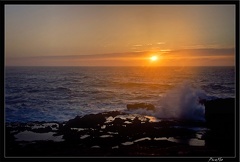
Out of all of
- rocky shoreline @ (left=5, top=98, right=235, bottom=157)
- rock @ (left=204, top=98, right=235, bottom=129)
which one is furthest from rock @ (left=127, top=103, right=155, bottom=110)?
rock @ (left=204, top=98, right=235, bottom=129)

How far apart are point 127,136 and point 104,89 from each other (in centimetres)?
57

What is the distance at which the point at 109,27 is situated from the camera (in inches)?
131

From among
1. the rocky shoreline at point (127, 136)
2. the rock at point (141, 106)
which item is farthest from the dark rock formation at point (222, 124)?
the rock at point (141, 106)

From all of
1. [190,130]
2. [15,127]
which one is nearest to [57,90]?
[15,127]

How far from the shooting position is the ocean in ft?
10.8

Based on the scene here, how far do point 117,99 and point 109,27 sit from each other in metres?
0.79

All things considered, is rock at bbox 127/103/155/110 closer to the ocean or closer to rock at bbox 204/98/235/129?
the ocean

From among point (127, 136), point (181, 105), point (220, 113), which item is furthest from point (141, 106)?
point (220, 113)

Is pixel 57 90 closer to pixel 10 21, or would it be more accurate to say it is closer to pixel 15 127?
pixel 15 127

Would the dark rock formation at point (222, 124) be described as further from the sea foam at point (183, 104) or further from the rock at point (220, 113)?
the sea foam at point (183, 104)

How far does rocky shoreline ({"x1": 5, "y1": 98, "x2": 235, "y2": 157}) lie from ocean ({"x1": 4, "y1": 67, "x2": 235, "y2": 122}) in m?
0.09

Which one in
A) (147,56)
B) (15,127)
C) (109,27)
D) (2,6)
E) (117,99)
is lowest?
(15,127)

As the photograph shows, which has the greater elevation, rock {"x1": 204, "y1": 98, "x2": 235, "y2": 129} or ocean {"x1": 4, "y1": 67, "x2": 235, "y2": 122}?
ocean {"x1": 4, "y1": 67, "x2": 235, "y2": 122}

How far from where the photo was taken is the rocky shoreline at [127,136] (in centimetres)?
320
